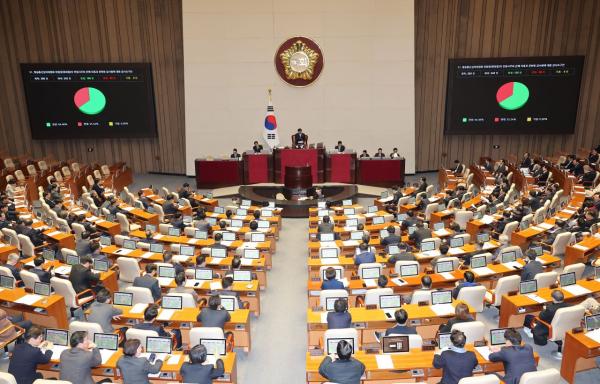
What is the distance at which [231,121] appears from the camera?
24016 millimetres

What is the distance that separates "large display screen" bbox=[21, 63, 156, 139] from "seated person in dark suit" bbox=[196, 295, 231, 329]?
18107mm

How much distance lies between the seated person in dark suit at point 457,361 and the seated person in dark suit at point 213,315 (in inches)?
137

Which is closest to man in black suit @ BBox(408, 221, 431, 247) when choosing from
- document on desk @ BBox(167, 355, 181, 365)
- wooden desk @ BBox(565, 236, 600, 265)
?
wooden desk @ BBox(565, 236, 600, 265)

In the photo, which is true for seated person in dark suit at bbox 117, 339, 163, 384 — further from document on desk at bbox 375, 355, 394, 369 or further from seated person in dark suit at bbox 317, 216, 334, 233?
seated person in dark suit at bbox 317, 216, 334, 233

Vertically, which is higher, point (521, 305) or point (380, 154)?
point (380, 154)

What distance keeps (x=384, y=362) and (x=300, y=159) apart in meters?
15.2

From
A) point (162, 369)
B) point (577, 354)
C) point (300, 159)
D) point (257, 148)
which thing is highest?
point (257, 148)

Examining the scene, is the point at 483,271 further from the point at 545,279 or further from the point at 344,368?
the point at 344,368

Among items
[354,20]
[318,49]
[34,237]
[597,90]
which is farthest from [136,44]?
[597,90]

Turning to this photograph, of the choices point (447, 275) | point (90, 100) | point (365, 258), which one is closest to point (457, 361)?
point (447, 275)

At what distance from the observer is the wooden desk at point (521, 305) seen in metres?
8.84

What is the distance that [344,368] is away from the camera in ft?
20.9

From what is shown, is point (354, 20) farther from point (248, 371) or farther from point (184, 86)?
point (248, 371)

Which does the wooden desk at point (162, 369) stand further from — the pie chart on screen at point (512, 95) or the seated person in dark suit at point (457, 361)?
the pie chart on screen at point (512, 95)
